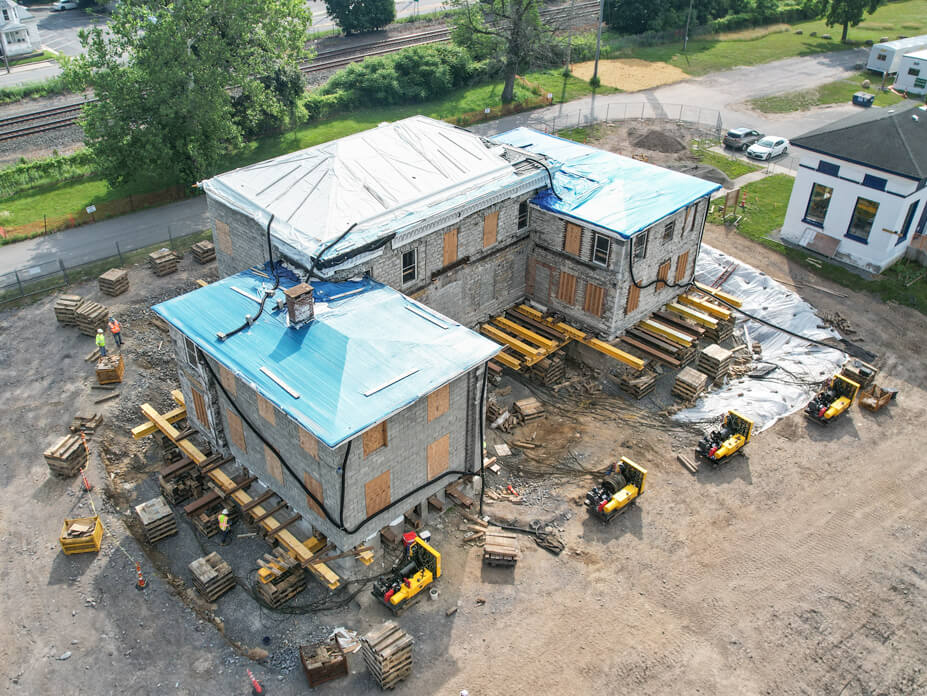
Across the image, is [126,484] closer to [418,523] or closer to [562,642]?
[418,523]

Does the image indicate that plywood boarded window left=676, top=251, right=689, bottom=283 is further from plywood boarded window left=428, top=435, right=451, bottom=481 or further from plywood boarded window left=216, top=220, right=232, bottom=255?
plywood boarded window left=216, top=220, right=232, bottom=255

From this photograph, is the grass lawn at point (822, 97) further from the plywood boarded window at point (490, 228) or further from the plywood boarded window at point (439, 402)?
the plywood boarded window at point (439, 402)

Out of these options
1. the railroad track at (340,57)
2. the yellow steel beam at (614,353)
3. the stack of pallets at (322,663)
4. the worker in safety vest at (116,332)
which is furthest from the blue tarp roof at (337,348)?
the railroad track at (340,57)

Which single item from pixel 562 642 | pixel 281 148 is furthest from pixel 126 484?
pixel 281 148

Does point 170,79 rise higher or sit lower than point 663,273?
higher

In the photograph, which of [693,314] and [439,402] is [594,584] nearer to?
[439,402]

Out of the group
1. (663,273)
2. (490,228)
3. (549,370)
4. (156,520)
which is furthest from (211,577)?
(663,273)
